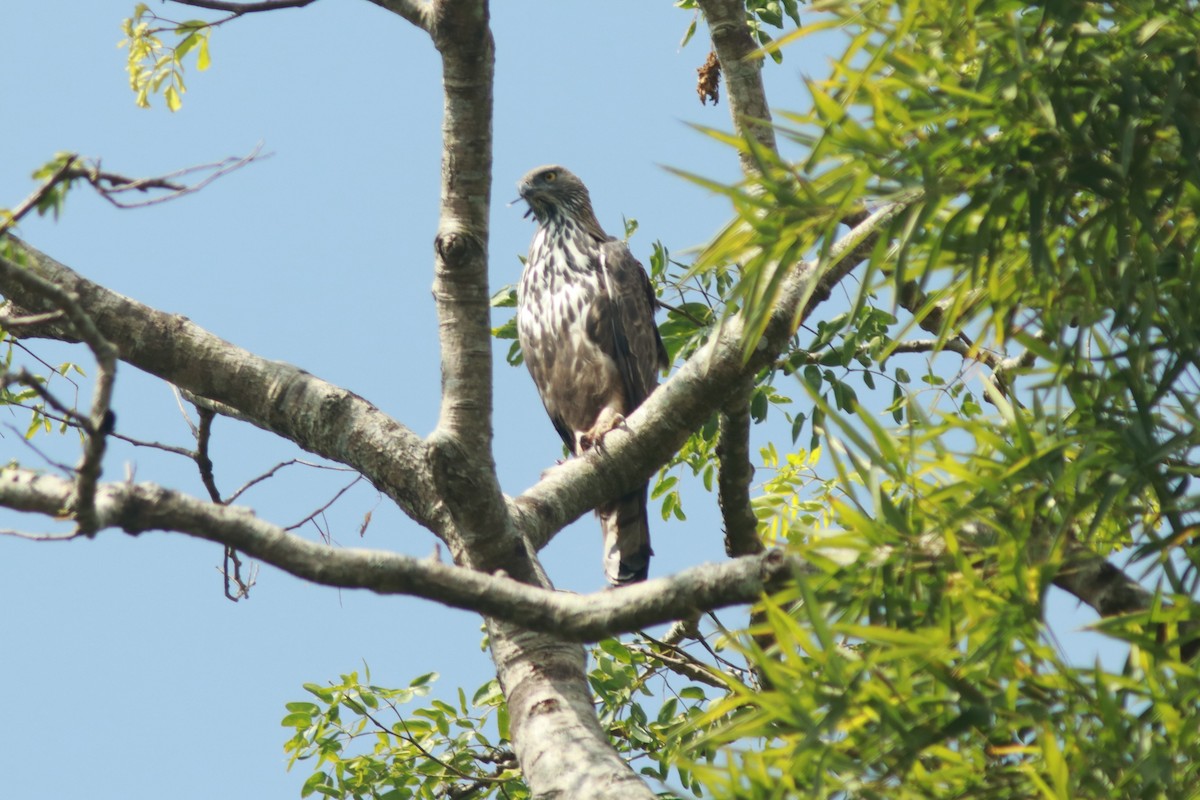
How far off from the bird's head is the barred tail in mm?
1779

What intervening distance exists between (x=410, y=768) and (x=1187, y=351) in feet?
9.56

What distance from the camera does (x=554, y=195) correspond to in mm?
6863

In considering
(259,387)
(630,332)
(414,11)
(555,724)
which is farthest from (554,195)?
(555,724)

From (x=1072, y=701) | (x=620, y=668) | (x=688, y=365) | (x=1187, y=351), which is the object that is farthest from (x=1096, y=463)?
(x=620, y=668)

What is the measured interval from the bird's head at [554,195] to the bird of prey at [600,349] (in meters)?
0.56

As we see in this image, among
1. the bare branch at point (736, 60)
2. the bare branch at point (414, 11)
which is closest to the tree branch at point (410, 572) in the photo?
the bare branch at point (414, 11)

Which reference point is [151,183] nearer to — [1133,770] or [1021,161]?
[1021,161]

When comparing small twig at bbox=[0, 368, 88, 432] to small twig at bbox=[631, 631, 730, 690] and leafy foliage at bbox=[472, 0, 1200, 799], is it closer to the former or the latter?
leafy foliage at bbox=[472, 0, 1200, 799]

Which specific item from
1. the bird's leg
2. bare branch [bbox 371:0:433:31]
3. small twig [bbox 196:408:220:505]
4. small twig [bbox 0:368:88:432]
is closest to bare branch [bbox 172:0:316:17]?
bare branch [bbox 371:0:433:31]

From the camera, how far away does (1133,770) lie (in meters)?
1.78

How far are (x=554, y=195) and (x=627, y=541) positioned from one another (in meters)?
2.14

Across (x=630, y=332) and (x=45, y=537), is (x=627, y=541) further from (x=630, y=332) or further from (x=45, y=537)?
(x=45, y=537)

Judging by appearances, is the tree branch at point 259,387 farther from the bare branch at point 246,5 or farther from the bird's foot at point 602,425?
the bird's foot at point 602,425

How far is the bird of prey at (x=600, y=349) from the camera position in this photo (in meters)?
5.80
